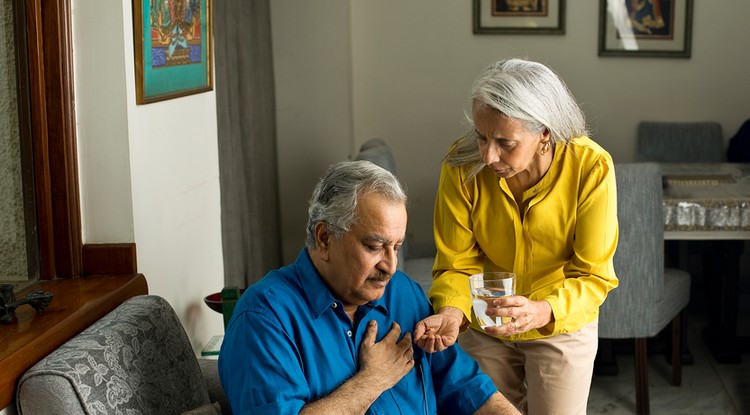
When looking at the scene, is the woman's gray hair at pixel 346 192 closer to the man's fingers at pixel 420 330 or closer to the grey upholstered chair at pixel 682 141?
the man's fingers at pixel 420 330

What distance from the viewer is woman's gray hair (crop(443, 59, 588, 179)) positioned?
6.34 ft

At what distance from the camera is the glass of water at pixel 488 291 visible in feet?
6.22

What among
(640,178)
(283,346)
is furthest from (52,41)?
(640,178)

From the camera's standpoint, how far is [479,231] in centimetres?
217

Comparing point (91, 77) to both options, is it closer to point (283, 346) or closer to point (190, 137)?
point (190, 137)

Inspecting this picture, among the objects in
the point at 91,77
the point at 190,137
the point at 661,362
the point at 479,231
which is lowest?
the point at 661,362

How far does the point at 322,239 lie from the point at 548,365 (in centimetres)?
67

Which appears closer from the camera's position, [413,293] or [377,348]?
[377,348]

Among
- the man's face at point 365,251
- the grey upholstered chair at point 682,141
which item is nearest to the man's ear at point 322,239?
the man's face at point 365,251

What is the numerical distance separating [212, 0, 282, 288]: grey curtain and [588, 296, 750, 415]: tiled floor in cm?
162

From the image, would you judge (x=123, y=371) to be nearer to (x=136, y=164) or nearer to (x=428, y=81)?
(x=136, y=164)

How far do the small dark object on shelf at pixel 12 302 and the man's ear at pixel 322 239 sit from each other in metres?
0.53

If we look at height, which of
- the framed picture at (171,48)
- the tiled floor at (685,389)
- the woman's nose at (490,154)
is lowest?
the tiled floor at (685,389)

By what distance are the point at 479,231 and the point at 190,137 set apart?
0.93 meters
